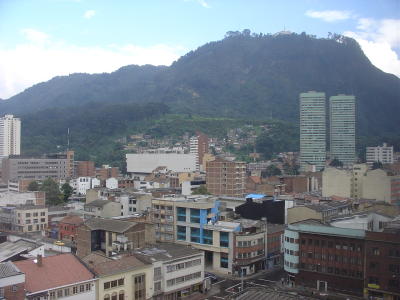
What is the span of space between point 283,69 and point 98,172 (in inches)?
2891

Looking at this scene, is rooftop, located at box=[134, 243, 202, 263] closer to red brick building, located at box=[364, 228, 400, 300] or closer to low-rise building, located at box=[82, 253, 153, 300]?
low-rise building, located at box=[82, 253, 153, 300]

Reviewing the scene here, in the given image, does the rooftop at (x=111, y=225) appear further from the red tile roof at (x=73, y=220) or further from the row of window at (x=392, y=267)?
the row of window at (x=392, y=267)

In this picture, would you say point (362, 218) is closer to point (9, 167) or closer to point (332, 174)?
point (332, 174)

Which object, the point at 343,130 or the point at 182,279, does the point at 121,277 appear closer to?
the point at 182,279

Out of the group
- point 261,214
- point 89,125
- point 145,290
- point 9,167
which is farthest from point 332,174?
point 89,125

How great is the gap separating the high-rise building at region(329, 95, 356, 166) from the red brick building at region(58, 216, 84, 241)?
48021 mm

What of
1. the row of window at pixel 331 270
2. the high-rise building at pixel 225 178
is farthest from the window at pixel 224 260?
the high-rise building at pixel 225 178

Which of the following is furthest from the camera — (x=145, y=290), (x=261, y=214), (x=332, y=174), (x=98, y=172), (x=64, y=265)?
(x=98, y=172)

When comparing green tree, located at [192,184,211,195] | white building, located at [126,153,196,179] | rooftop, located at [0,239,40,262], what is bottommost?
rooftop, located at [0,239,40,262]

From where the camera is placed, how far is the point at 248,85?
10994 centimetres

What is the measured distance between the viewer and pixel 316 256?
17.9m

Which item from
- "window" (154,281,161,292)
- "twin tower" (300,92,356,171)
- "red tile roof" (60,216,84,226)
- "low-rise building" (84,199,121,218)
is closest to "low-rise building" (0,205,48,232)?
"low-rise building" (84,199,121,218)

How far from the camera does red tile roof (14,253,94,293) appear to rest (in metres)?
13.1

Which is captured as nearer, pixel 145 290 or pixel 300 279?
pixel 145 290
